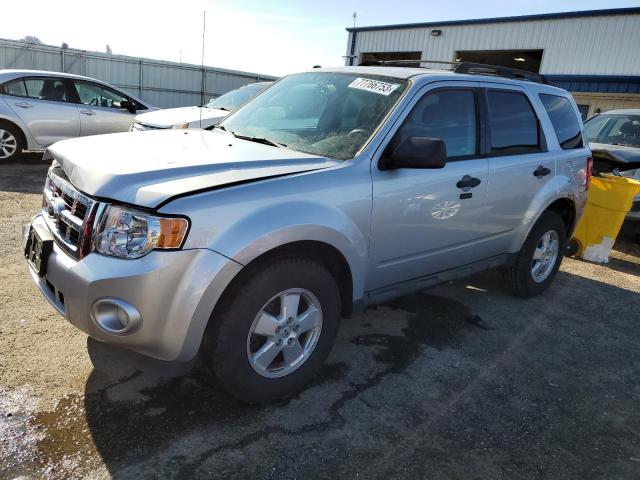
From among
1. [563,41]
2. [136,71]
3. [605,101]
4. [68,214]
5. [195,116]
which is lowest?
[68,214]

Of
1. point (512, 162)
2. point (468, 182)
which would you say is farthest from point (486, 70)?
point (468, 182)

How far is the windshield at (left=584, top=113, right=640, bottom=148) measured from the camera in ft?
27.0

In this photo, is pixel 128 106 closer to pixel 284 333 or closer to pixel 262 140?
pixel 262 140

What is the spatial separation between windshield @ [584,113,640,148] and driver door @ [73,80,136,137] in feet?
26.7

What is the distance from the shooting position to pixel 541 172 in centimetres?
436

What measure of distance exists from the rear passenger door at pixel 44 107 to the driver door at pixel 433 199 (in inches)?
297

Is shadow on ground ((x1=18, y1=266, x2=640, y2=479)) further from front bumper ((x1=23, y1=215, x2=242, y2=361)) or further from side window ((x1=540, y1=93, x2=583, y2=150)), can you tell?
side window ((x1=540, y1=93, x2=583, y2=150))

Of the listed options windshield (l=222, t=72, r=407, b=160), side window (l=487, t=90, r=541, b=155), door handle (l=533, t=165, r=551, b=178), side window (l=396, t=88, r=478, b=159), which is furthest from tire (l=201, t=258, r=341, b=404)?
door handle (l=533, t=165, r=551, b=178)

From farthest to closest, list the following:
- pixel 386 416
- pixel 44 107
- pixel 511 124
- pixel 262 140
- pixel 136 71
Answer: pixel 136 71
pixel 44 107
pixel 511 124
pixel 262 140
pixel 386 416

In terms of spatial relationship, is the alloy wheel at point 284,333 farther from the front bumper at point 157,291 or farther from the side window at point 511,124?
the side window at point 511,124

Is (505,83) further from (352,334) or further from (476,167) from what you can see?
(352,334)

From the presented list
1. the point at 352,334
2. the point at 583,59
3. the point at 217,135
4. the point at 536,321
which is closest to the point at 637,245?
the point at 536,321

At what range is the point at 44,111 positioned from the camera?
8.80 metres

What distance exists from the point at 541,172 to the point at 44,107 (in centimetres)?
810
